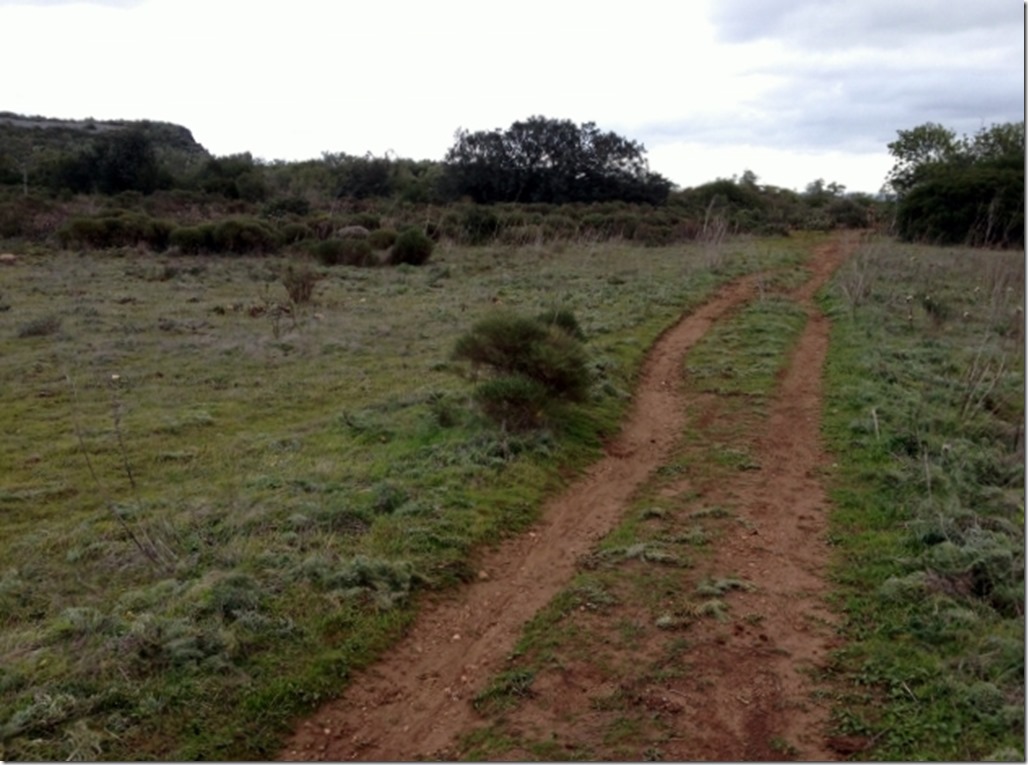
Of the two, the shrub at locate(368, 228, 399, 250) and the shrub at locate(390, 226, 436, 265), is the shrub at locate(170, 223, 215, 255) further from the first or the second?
the shrub at locate(390, 226, 436, 265)

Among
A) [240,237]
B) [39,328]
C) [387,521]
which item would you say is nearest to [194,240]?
[240,237]

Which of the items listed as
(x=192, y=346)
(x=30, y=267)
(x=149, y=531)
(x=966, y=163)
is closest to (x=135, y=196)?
(x=30, y=267)

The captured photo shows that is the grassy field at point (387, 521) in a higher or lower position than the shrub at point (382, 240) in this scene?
lower

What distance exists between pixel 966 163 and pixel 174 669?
37.8 metres

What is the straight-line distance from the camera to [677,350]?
508 inches

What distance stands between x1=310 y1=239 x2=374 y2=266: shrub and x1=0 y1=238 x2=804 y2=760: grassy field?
8792mm

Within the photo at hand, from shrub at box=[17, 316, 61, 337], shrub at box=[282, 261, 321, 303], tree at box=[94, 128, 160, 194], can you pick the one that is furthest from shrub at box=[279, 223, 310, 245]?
tree at box=[94, 128, 160, 194]

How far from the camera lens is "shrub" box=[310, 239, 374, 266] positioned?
85.5ft

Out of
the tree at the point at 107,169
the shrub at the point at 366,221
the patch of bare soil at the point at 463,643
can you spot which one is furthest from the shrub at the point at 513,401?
the tree at the point at 107,169

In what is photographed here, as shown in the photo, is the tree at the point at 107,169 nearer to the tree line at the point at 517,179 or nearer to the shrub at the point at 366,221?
the tree line at the point at 517,179

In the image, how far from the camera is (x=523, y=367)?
8.92 metres

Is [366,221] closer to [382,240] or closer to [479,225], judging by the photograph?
[479,225]

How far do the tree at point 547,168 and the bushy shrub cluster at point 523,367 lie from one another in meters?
38.1

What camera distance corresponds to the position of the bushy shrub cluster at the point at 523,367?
28.0 ft
